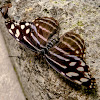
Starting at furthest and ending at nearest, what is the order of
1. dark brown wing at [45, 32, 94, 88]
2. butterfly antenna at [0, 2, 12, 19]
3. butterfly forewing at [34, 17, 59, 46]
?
butterfly antenna at [0, 2, 12, 19]
butterfly forewing at [34, 17, 59, 46]
dark brown wing at [45, 32, 94, 88]

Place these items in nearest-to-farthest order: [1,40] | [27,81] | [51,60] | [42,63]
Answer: [51,60] → [42,63] → [27,81] → [1,40]

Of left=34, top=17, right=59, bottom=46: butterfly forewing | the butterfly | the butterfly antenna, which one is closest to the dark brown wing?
the butterfly

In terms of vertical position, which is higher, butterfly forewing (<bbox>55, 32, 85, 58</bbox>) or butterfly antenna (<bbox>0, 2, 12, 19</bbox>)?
butterfly antenna (<bbox>0, 2, 12, 19</bbox>)

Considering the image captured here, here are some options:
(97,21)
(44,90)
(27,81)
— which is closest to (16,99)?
(27,81)

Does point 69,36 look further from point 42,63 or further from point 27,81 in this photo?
point 27,81

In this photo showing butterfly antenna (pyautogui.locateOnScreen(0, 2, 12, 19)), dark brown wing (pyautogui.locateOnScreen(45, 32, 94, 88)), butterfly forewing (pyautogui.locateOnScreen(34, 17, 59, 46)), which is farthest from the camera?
butterfly antenna (pyautogui.locateOnScreen(0, 2, 12, 19))

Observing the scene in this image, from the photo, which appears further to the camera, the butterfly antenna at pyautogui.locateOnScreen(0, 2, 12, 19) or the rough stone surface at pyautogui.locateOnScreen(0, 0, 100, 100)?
the butterfly antenna at pyautogui.locateOnScreen(0, 2, 12, 19)

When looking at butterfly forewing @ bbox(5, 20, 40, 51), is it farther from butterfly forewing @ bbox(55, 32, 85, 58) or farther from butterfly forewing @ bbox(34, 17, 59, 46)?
butterfly forewing @ bbox(55, 32, 85, 58)
